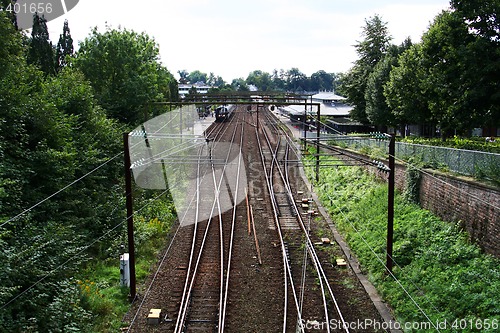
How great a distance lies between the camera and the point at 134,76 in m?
26.3

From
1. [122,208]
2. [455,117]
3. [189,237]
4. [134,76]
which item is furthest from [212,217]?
[134,76]

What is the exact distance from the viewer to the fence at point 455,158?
37.1ft

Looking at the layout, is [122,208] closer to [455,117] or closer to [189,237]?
[189,237]

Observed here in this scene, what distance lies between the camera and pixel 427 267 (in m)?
10.8

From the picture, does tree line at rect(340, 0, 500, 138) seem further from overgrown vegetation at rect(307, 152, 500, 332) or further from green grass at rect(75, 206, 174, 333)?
green grass at rect(75, 206, 174, 333)

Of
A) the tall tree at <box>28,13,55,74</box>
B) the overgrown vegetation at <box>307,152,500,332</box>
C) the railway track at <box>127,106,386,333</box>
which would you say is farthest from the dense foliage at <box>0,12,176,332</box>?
the tall tree at <box>28,13,55,74</box>

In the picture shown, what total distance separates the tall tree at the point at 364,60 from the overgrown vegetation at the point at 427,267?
21.0 metres

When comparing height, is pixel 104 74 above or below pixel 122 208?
above

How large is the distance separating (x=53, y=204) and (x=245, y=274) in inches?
227

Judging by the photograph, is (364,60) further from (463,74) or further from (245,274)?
(245,274)

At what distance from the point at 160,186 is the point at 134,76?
843cm

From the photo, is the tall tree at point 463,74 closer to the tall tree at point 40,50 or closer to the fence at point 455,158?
the fence at point 455,158

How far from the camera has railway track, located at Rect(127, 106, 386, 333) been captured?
980cm

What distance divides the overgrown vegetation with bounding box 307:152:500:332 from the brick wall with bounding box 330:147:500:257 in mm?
260
